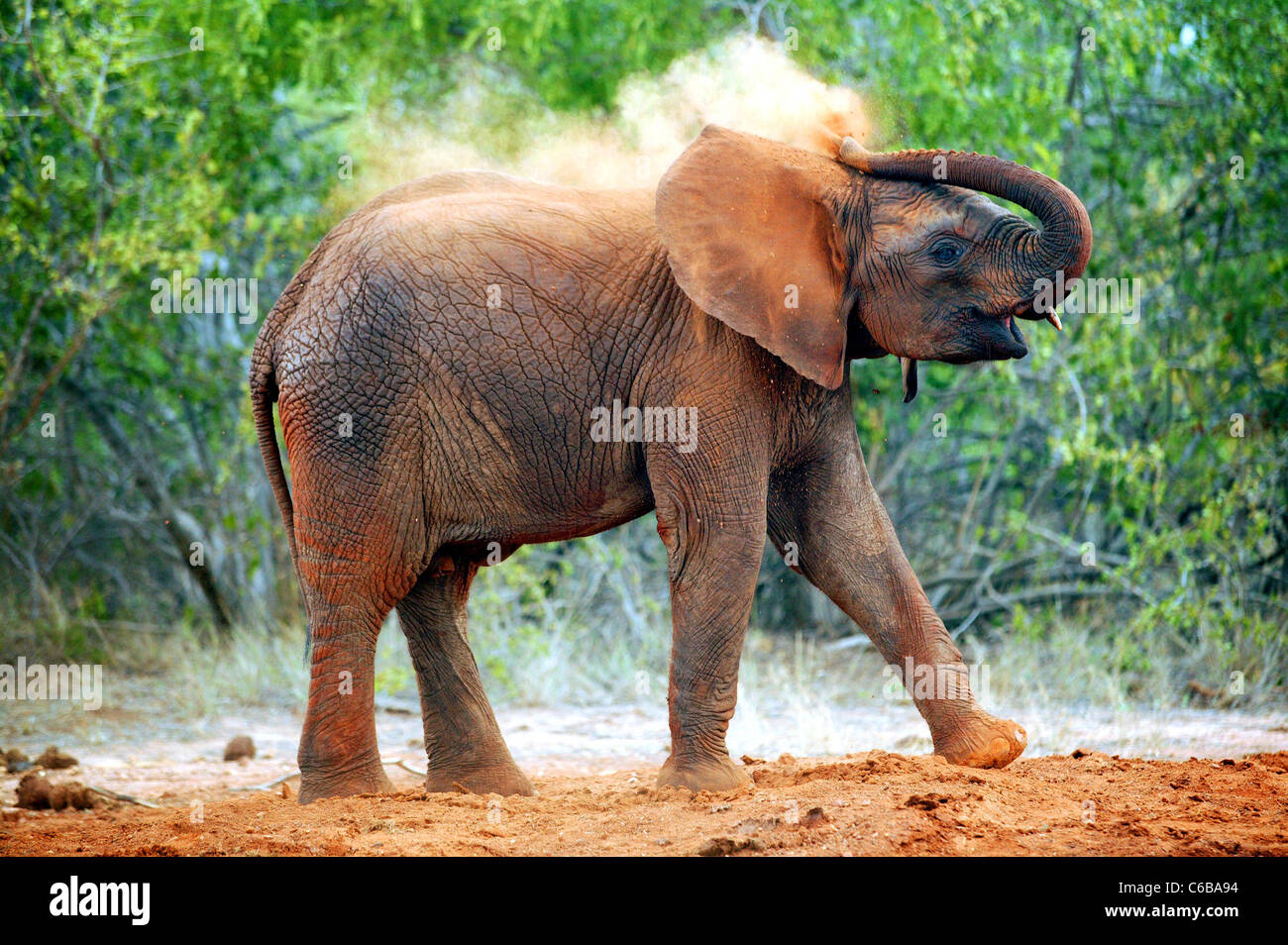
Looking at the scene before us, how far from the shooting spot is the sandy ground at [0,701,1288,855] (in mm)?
4855

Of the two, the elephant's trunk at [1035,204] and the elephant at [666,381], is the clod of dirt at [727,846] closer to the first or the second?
the elephant at [666,381]

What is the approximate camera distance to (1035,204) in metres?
5.45

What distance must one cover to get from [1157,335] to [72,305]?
8.94m

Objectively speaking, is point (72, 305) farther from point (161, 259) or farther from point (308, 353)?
point (308, 353)

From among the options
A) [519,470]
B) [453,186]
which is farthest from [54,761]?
[453,186]

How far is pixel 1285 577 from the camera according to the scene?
35.1ft

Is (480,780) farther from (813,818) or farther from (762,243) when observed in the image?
(762,243)

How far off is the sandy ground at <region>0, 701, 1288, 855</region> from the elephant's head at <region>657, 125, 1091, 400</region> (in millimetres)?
1732

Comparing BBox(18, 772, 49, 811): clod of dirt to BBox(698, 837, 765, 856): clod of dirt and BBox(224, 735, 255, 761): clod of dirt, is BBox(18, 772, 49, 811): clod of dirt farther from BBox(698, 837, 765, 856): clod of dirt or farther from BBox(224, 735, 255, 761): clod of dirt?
BBox(698, 837, 765, 856): clod of dirt

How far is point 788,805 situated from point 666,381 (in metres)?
1.79

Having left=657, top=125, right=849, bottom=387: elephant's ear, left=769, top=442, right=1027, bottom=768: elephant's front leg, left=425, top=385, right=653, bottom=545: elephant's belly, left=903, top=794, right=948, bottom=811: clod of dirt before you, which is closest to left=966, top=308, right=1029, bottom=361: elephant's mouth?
left=657, top=125, right=849, bottom=387: elephant's ear

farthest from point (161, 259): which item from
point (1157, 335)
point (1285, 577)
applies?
point (1285, 577)

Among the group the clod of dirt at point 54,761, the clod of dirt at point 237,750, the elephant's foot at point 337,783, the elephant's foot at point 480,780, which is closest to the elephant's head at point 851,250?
the elephant's foot at point 480,780

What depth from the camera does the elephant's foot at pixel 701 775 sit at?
5875mm
